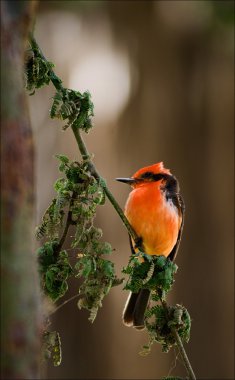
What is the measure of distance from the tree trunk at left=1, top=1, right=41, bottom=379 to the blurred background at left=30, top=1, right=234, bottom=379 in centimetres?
539

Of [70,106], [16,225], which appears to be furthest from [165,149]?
[16,225]

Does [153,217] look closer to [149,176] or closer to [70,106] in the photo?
[149,176]

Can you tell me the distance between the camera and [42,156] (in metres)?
7.06

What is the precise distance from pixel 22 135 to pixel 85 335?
6.01 m

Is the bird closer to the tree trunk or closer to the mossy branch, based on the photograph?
the mossy branch

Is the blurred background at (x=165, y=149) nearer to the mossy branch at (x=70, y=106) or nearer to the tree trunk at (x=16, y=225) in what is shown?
the mossy branch at (x=70, y=106)

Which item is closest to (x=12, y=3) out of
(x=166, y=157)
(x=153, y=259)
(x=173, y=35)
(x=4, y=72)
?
(x=4, y=72)

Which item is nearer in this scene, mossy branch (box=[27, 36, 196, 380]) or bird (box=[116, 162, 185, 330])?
mossy branch (box=[27, 36, 196, 380])

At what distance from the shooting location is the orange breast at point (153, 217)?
3.59 meters

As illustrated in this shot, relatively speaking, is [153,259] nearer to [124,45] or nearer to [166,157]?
[166,157]

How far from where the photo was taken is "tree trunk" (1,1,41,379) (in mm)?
904

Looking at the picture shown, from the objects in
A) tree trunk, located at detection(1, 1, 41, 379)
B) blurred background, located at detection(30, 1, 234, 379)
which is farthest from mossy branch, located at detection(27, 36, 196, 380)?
blurred background, located at detection(30, 1, 234, 379)

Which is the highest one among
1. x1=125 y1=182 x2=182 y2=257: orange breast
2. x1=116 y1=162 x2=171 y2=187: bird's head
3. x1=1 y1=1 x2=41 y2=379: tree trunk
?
x1=116 y1=162 x2=171 y2=187: bird's head

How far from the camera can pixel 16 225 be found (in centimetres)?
95
